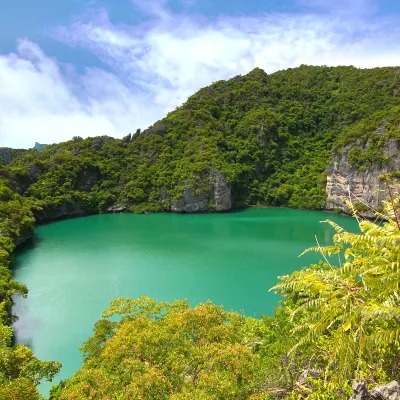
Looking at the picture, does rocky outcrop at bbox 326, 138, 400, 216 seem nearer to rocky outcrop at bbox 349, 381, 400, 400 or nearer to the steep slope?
the steep slope

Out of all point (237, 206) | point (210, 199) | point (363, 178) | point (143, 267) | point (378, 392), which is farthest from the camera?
point (237, 206)

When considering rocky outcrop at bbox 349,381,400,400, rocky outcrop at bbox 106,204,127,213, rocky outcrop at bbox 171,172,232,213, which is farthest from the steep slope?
rocky outcrop at bbox 349,381,400,400

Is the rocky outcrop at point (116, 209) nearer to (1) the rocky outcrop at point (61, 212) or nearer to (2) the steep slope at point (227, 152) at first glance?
(2) the steep slope at point (227, 152)

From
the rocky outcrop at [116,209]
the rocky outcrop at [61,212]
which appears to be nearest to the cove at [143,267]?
the rocky outcrop at [61,212]

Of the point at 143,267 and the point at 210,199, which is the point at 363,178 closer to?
the point at 210,199

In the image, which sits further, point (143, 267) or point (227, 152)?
point (227, 152)

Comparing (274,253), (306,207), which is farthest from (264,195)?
(274,253)

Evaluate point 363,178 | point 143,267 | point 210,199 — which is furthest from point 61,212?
point 363,178
